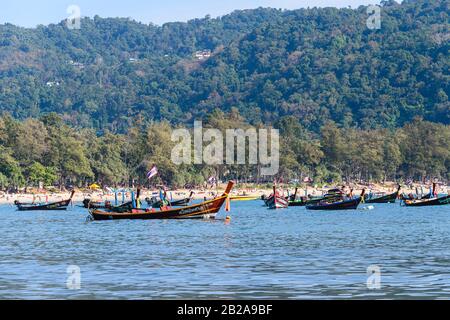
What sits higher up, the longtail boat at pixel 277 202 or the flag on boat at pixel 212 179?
the flag on boat at pixel 212 179

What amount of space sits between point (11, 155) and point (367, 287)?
134m

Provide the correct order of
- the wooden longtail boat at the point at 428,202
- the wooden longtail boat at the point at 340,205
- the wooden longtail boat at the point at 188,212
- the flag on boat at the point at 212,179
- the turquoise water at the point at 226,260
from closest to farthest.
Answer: the turquoise water at the point at 226,260
the wooden longtail boat at the point at 188,212
the wooden longtail boat at the point at 340,205
the wooden longtail boat at the point at 428,202
the flag on boat at the point at 212,179

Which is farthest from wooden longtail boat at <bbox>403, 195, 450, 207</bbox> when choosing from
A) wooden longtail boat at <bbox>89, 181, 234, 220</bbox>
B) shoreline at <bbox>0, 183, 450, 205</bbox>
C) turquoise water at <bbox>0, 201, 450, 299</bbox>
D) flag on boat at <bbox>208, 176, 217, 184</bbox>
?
flag on boat at <bbox>208, 176, 217, 184</bbox>

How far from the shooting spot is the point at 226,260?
48.8 m

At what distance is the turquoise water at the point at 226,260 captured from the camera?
36562 mm

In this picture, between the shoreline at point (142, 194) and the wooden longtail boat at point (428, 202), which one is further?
the shoreline at point (142, 194)

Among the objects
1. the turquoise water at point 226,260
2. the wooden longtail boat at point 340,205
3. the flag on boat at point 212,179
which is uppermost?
the flag on boat at point 212,179

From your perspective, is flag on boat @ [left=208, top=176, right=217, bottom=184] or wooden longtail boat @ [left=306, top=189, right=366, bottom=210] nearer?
wooden longtail boat @ [left=306, top=189, right=366, bottom=210]

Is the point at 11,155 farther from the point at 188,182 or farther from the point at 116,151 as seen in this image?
the point at 188,182

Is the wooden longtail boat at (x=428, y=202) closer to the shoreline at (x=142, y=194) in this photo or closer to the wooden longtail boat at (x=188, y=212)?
the shoreline at (x=142, y=194)

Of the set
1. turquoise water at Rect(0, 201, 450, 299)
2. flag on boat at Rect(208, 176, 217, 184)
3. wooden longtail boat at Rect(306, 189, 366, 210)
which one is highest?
flag on boat at Rect(208, 176, 217, 184)

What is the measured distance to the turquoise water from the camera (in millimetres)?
→ 36562

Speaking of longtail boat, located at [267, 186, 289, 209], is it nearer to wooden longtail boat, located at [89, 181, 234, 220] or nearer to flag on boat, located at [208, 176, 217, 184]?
flag on boat, located at [208, 176, 217, 184]

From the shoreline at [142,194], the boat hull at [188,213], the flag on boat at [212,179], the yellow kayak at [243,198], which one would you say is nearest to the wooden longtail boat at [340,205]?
the boat hull at [188,213]
